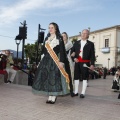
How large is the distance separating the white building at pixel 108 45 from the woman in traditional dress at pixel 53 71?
1916 inches

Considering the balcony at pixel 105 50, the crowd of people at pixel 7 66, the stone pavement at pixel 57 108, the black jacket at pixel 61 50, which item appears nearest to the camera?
the stone pavement at pixel 57 108

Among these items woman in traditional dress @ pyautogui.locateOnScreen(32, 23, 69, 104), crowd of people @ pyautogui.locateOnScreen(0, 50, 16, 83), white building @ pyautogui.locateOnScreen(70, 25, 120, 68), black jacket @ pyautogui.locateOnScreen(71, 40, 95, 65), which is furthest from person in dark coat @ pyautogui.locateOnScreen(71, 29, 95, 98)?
white building @ pyautogui.locateOnScreen(70, 25, 120, 68)

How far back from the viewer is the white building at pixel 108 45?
177 ft

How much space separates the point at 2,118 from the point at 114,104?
2.54 meters

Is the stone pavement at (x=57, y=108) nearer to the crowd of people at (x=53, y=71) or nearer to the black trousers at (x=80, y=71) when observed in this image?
the crowd of people at (x=53, y=71)

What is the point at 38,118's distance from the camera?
4.38 m

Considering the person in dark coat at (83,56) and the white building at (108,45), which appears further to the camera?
the white building at (108,45)

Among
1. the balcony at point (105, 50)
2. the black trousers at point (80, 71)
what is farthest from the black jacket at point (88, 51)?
the balcony at point (105, 50)

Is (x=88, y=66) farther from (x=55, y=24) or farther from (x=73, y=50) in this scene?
(x=55, y=24)

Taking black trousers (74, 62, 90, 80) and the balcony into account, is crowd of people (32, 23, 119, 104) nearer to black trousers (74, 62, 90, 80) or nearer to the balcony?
black trousers (74, 62, 90, 80)

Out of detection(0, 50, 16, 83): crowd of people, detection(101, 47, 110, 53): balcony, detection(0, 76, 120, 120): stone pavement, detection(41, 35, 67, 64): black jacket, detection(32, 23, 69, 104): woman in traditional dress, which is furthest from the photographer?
detection(101, 47, 110, 53): balcony

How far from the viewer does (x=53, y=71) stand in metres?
5.64

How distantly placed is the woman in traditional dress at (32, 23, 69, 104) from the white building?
4867cm

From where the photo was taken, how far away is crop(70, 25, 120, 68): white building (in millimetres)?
53812
